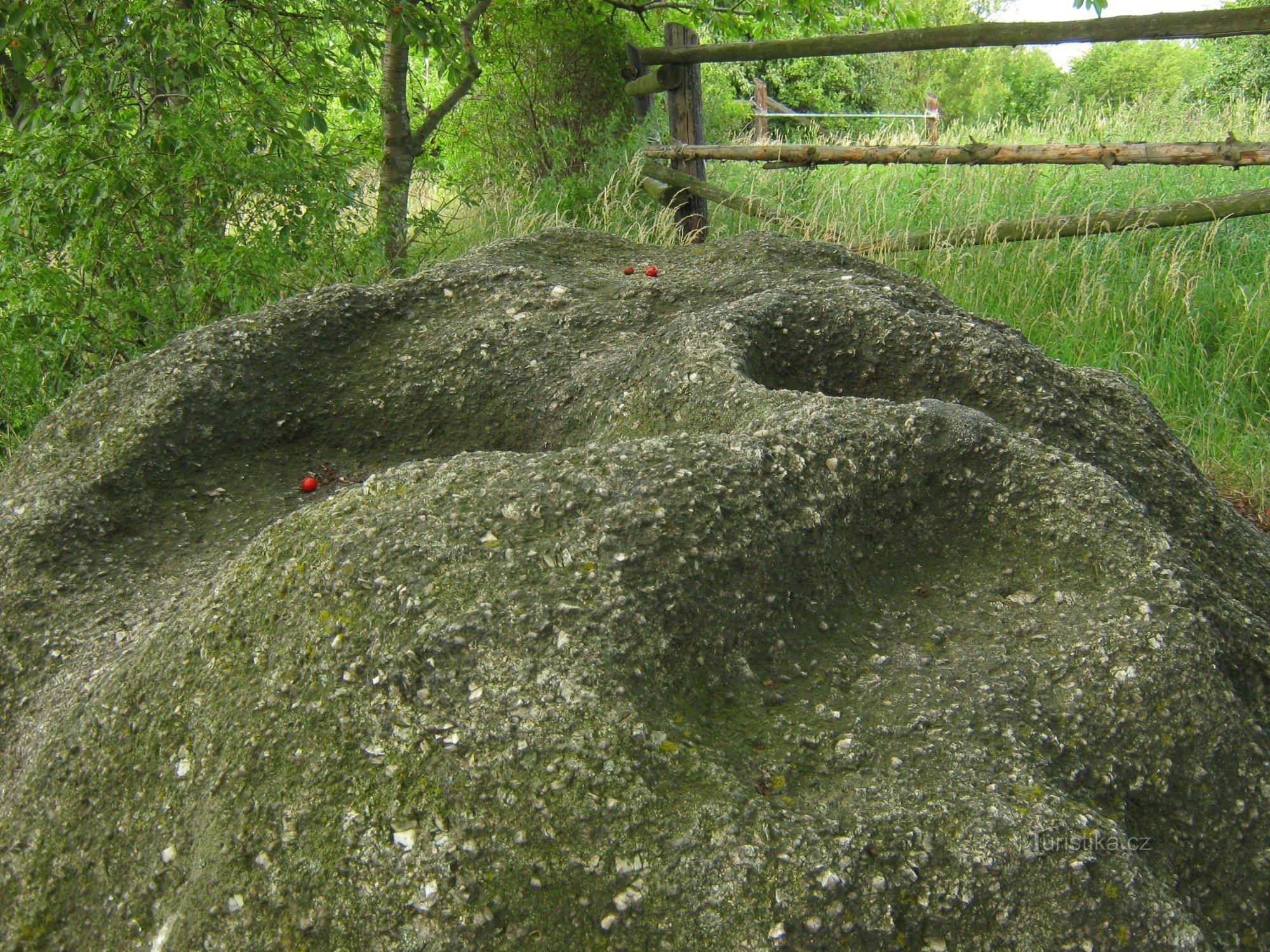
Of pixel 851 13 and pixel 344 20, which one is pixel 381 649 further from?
pixel 851 13

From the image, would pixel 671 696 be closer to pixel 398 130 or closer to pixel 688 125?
pixel 398 130

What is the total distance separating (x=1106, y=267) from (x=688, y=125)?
3534 mm

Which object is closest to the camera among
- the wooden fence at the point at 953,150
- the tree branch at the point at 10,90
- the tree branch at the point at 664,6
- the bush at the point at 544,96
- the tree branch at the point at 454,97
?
the tree branch at the point at 10,90

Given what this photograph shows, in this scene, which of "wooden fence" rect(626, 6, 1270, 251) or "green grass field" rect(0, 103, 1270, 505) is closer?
"green grass field" rect(0, 103, 1270, 505)

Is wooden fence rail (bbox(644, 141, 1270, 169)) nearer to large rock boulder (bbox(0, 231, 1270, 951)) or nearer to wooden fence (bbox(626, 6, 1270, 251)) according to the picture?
wooden fence (bbox(626, 6, 1270, 251))

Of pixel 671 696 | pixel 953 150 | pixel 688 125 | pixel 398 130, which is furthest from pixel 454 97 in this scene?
pixel 671 696

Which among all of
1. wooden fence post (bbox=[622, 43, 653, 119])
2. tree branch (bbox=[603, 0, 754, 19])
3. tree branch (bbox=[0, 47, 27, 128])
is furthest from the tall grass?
tree branch (bbox=[0, 47, 27, 128])

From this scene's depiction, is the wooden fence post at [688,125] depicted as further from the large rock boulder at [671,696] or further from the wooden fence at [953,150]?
the large rock boulder at [671,696]

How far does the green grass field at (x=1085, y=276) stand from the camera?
4.26m

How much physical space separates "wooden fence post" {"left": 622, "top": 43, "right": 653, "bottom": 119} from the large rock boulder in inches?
260

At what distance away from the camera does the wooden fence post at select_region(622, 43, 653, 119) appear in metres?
8.06

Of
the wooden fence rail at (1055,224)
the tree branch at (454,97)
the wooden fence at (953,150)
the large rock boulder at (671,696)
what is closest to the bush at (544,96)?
the wooden fence at (953,150)

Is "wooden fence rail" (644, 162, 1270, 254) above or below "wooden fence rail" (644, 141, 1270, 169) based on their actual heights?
below

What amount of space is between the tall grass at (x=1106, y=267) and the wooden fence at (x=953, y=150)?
148mm
